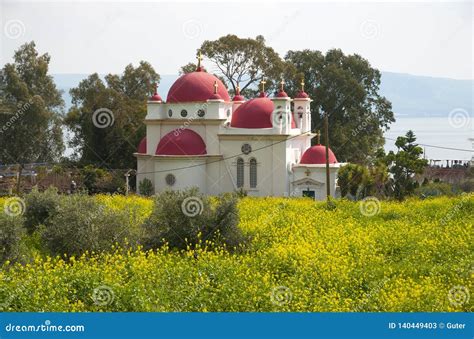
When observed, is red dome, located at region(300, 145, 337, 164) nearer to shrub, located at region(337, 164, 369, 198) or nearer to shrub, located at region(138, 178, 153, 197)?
shrub, located at region(337, 164, 369, 198)

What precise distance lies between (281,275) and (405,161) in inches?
986

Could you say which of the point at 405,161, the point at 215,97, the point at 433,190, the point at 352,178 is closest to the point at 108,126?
the point at 215,97

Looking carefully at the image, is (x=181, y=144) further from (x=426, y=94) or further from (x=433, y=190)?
(x=426, y=94)

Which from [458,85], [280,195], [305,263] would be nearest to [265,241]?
[305,263]

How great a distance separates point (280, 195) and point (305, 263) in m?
21.1

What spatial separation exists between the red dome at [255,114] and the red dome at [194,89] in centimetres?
162

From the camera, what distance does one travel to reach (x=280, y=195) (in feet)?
121

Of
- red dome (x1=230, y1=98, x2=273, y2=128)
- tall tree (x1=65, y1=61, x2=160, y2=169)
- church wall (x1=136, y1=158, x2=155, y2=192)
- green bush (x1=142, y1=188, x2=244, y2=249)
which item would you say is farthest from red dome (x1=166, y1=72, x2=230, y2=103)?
green bush (x1=142, y1=188, x2=244, y2=249)

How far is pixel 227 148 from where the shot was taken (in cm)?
3797

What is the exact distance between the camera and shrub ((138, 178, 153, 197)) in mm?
37347

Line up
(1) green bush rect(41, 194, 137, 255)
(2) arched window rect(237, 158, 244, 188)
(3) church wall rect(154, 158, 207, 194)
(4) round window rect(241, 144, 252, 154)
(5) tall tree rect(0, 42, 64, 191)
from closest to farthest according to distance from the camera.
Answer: (1) green bush rect(41, 194, 137, 255) → (3) church wall rect(154, 158, 207, 194) → (4) round window rect(241, 144, 252, 154) → (2) arched window rect(237, 158, 244, 188) → (5) tall tree rect(0, 42, 64, 191)

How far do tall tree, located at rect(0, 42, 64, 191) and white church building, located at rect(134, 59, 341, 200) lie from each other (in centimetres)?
1033

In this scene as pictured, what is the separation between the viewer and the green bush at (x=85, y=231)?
17.3m

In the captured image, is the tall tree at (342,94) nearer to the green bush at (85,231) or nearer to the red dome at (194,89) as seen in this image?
the red dome at (194,89)
